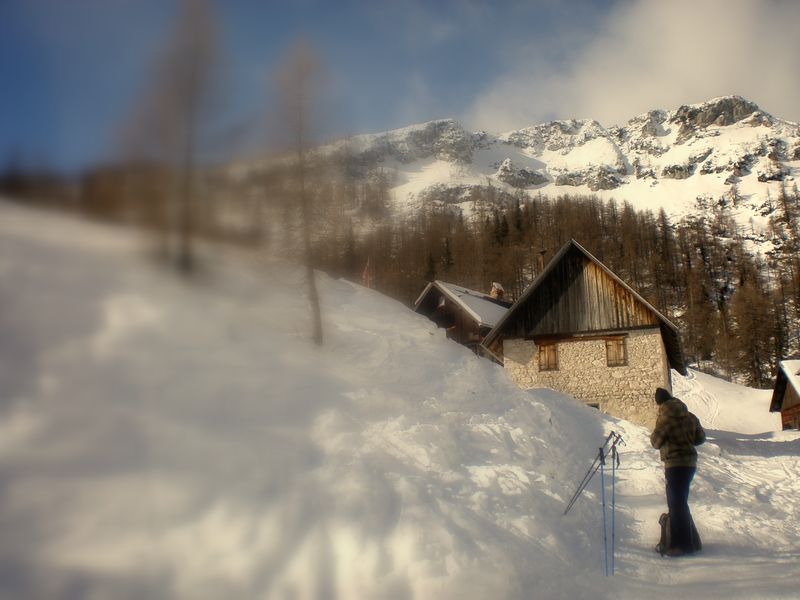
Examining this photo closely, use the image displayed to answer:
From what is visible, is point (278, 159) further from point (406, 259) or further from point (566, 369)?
point (406, 259)

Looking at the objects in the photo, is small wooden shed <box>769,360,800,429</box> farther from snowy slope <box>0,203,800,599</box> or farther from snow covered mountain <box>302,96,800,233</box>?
snow covered mountain <box>302,96,800,233</box>

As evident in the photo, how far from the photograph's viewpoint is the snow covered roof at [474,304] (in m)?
26.6

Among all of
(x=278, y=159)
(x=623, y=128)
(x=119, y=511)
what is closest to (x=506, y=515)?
(x=119, y=511)

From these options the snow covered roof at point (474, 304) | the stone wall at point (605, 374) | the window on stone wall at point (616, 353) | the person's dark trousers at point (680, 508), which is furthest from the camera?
the snow covered roof at point (474, 304)

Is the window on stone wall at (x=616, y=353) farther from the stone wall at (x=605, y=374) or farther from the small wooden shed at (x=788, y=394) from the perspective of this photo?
the small wooden shed at (x=788, y=394)

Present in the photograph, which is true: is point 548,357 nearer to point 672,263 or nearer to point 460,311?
point 460,311

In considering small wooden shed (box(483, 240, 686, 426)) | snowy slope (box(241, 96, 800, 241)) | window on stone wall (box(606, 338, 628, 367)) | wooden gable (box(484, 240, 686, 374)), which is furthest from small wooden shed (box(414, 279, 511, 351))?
snowy slope (box(241, 96, 800, 241))

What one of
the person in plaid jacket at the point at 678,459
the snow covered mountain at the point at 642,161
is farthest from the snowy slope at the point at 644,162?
the person in plaid jacket at the point at 678,459

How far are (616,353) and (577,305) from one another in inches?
93.4

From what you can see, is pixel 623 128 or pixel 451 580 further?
pixel 623 128

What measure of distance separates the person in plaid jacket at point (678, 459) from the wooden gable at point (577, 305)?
581 inches

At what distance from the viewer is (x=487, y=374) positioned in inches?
423

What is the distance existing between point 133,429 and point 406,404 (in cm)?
444

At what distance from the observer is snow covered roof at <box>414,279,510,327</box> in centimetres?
2659
